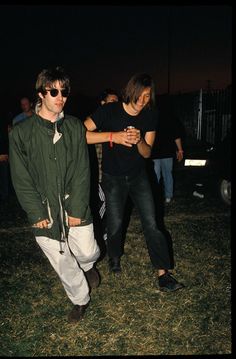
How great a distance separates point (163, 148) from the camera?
7.37 m

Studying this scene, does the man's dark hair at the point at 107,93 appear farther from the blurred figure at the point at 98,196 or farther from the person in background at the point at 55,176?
the person in background at the point at 55,176

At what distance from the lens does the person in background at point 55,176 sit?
3.19 m

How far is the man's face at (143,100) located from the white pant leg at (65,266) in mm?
1542

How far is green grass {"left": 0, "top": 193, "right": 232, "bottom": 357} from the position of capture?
3248 millimetres

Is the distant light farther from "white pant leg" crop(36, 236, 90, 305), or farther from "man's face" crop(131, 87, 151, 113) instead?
"white pant leg" crop(36, 236, 90, 305)

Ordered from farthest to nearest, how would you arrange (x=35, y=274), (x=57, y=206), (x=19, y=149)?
(x=35, y=274)
(x=57, y=206)
(x=19, y=149)

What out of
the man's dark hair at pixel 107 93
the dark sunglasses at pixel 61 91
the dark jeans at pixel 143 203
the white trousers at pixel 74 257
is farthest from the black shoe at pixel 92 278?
the man's dark hair at pixel 107 93

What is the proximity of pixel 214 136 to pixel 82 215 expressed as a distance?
40.4ft

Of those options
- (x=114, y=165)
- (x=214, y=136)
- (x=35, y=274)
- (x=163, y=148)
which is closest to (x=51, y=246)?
(x=114, y=165)

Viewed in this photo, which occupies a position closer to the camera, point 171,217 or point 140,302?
point 140,302

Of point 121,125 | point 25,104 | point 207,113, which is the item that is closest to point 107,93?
point 121,125

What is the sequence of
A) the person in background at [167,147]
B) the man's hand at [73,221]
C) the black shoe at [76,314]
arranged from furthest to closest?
the person in background at [167,147] < the black shoe at [76,314] < the man's hand at [73,221]

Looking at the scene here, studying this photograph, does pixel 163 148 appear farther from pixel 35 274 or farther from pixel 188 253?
pixel 35 274

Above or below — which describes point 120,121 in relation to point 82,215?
above
